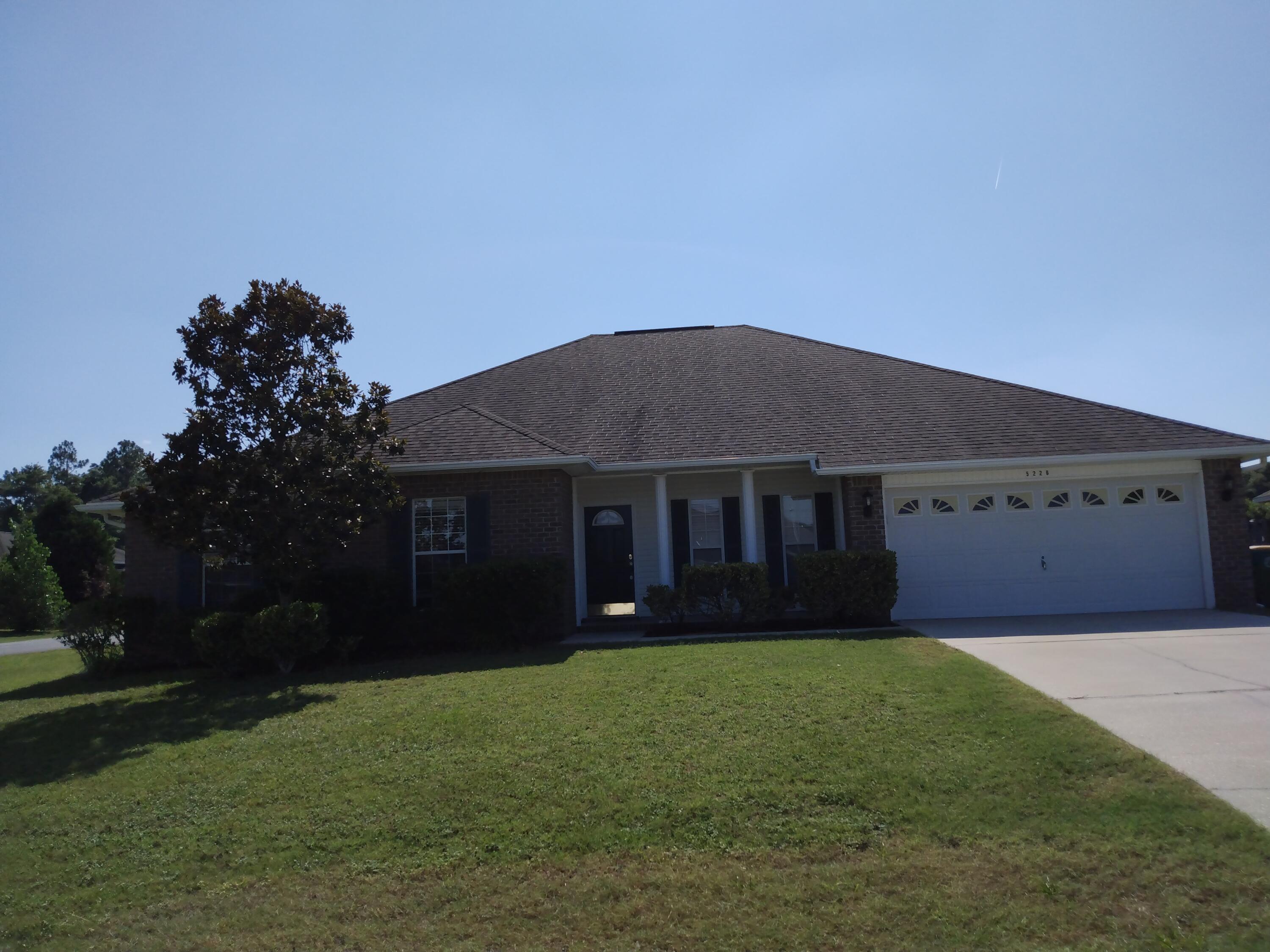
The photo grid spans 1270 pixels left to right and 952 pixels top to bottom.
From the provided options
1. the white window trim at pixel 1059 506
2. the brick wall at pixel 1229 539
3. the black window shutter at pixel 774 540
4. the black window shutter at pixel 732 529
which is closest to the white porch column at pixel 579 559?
the black window shutter at pixel 732 529

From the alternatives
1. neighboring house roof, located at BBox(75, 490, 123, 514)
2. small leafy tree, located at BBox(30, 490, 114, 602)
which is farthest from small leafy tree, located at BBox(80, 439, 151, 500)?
neighboring house roof, located at BBox(75, 490, 123, 514)

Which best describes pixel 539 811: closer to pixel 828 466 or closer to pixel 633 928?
pixel 633 928

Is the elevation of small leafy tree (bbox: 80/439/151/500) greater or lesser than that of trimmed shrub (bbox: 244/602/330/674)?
greater

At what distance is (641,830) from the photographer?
5.41 m

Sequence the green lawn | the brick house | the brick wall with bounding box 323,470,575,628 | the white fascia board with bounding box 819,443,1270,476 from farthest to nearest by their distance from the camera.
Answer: the white fascia board with bounding box 819,443,1270,476
the brick house
the brick wall with bounding box 323,470,575,628
the green lawn

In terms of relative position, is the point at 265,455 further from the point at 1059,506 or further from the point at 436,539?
the point at 1059,506

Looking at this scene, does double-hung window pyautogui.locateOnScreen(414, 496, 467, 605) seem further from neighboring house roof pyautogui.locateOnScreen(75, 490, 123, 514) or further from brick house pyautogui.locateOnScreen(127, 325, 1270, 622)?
neighboring house roof pyautogui.locateOnScreen(75, 490, 123, 514)

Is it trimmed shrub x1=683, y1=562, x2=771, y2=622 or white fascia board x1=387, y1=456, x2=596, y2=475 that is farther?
trimmed shrub x1=683, y1=562, x2=771, y2=622

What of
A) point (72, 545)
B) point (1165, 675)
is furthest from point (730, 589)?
point (72, 545)

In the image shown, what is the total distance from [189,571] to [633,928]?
1207 centimetres

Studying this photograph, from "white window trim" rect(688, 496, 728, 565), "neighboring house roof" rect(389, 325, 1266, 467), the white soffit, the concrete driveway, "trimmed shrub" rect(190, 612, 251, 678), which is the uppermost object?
"neighboring house roof" rect(389, 325, 1266, 467)

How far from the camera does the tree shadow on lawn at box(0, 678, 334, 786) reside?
755 centimetres

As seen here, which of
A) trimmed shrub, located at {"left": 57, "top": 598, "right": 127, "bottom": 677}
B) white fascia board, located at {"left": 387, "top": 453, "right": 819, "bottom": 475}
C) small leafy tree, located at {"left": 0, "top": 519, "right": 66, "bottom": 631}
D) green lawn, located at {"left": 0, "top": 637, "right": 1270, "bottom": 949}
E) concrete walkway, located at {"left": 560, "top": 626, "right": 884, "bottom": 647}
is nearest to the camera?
green lawn, located at {"left": 0, "top": 637, "right": 1270, "bottom": 949}

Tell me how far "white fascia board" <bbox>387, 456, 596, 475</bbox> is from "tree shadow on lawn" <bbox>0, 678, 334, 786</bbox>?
12.9ft
